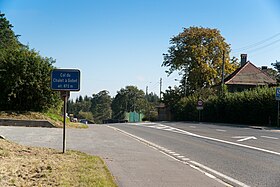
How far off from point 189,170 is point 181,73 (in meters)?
56.6

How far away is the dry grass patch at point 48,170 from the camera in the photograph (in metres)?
7.12

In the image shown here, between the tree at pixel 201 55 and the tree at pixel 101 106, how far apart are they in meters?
71.9

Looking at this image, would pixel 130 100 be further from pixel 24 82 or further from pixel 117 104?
pixel 24 82

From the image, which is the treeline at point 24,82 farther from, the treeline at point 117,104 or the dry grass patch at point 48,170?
the treeline at point 117,104

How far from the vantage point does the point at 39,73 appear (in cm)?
2747

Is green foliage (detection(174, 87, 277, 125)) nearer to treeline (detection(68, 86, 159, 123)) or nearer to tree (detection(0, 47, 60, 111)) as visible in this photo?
tree (detection(0, 47, 60, 111))

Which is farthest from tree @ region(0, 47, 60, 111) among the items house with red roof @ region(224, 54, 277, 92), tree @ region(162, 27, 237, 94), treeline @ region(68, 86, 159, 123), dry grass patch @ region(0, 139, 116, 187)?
treeline @ region(68, 86, 159, 123)

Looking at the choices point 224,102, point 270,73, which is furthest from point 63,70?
point 270,73

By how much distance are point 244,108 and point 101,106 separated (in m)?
100

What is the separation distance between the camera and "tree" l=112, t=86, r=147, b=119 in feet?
389

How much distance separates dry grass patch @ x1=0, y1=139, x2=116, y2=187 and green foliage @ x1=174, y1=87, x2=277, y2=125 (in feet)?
90.3

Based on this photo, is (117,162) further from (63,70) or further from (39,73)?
(39,73)

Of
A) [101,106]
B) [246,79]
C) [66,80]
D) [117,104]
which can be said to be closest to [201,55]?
[246,79]

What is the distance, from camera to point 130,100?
122 meters
